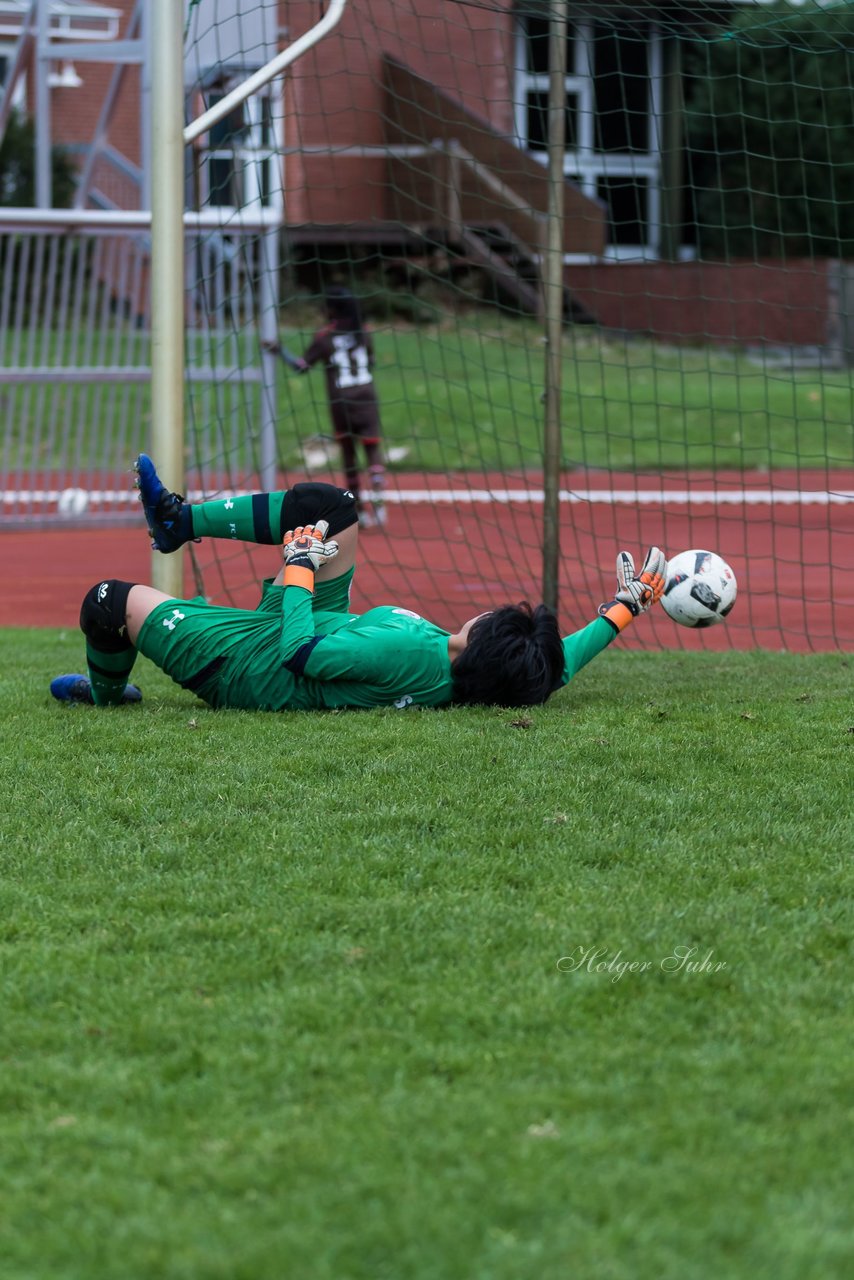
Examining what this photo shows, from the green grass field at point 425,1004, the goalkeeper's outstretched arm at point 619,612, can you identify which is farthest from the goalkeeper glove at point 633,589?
the green grass field at point 425,1004

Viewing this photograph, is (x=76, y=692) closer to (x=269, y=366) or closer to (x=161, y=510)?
(x=161, y=510)

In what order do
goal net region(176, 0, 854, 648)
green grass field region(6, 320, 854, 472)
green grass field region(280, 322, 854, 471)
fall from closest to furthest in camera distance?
goal net region(176, 0, 854, 648)
green grass field region(6, 320, 854, 472)
green grass field region(280, 322, 854, 471)

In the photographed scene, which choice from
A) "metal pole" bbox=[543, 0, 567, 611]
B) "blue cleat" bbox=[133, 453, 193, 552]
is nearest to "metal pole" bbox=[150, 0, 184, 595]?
"blue cleat" bbox=[133, 453, 193, 552]

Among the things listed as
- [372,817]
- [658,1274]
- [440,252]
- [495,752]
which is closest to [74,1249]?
[658,1274]

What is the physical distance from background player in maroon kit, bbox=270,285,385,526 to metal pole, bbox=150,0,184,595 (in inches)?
198

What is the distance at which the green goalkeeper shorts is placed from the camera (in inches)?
212

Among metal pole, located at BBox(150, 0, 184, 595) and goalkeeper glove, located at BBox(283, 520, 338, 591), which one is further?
metal pole, located at BBox(150, 0, 184, 595)

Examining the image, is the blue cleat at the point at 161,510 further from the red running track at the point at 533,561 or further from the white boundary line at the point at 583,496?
the white boundary line at the point at 583,496

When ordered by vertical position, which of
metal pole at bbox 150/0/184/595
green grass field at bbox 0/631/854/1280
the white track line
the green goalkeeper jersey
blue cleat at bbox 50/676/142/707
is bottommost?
green grass field at bbox 0/631/854/1280

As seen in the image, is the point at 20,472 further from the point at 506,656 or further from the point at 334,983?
the point at 334,983

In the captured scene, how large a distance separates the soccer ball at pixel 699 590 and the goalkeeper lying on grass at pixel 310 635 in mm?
66

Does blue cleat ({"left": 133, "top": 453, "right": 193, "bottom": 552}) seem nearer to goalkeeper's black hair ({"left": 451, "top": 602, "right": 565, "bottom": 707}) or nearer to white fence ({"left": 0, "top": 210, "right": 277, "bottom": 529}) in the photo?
goalkeeper's black hair ({"left": 451, "top": 602, "right": 565, "bottom": 707})

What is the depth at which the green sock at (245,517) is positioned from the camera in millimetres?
5668

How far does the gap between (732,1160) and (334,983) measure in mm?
997
